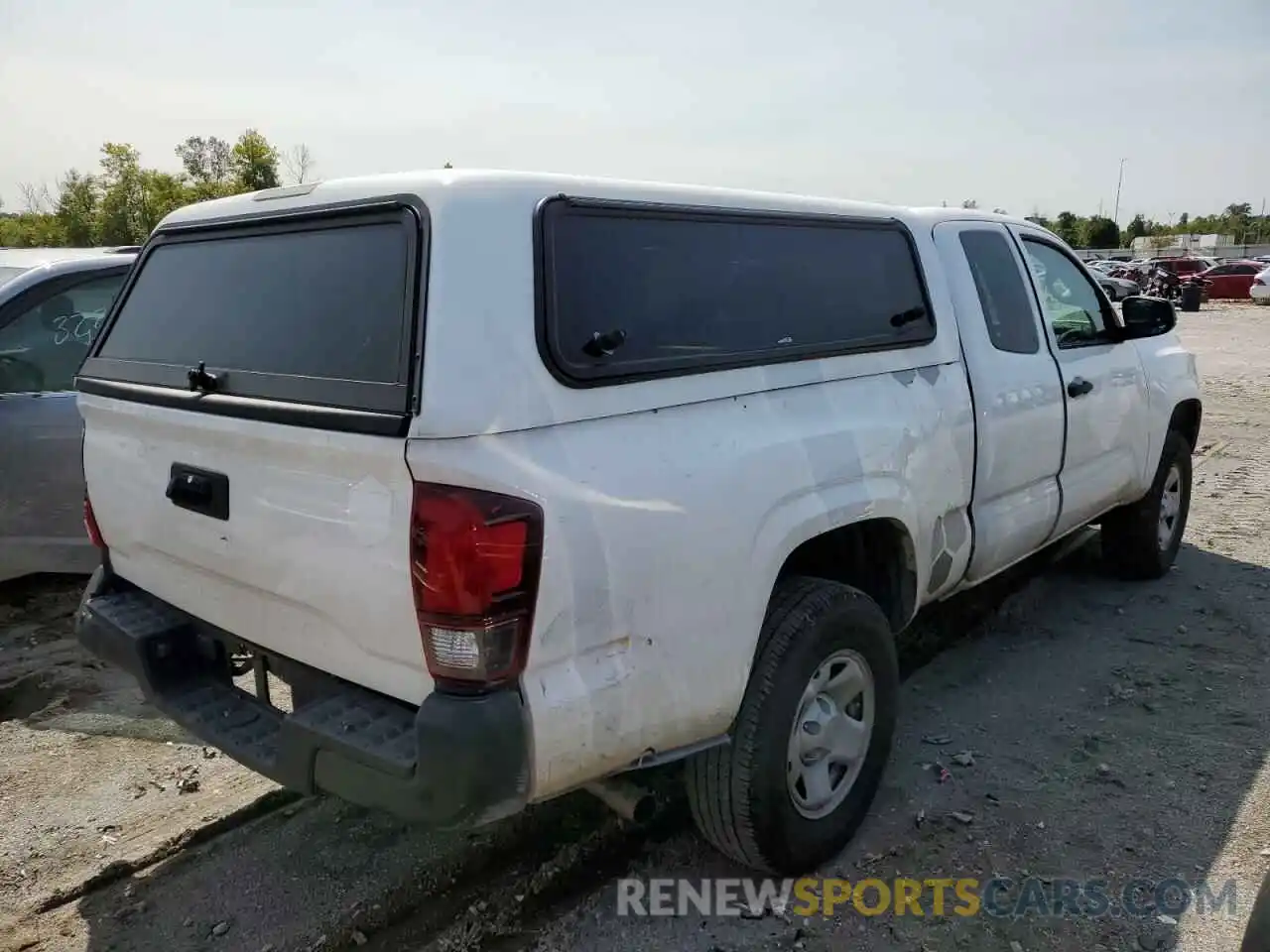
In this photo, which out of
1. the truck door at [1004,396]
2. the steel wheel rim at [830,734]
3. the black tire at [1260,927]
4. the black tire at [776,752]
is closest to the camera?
the black tire at [1260,927]

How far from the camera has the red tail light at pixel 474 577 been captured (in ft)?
6.63

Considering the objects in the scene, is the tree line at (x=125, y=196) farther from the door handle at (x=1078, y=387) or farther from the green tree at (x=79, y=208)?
the door handle at (x=1078, y=387)

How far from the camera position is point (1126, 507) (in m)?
5.23

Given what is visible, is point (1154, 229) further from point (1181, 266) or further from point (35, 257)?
point (35, 257)

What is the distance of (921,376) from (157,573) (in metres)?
2.51

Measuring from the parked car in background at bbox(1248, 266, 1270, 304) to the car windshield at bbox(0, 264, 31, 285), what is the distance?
114 feet

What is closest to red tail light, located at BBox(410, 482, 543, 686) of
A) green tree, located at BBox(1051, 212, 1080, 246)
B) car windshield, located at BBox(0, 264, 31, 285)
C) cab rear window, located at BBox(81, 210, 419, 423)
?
cab rear window, located at BBox(81, 210, 419, 423)

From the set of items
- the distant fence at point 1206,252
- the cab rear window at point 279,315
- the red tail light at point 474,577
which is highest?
the distant fence at point 1206,252

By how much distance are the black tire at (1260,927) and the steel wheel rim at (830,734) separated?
3.59 ft

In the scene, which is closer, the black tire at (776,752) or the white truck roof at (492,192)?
the white truck roof at (492,192)

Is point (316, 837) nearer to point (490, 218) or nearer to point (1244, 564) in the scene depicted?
point (490, 218)

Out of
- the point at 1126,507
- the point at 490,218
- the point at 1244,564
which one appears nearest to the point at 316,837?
the point at 490,218

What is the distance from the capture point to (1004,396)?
3.72 meters

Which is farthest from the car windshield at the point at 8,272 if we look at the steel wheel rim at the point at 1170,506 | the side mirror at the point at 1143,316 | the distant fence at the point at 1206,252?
the distant fence at the point at 1206,252
